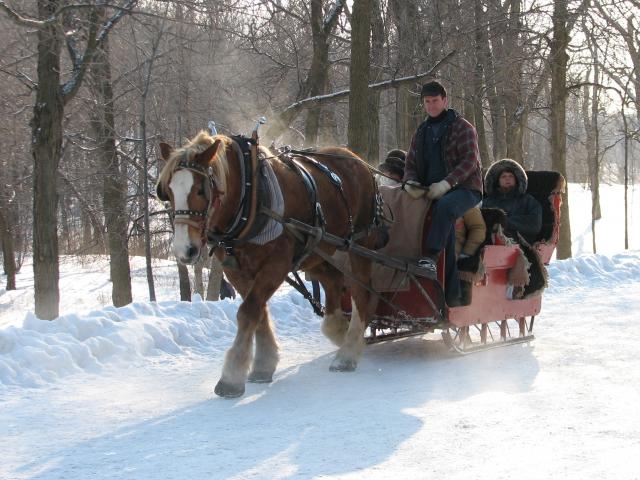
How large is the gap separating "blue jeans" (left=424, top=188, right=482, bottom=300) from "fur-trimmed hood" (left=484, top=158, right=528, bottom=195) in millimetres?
1215

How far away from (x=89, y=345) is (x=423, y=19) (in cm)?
971

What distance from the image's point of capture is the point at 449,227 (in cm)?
648

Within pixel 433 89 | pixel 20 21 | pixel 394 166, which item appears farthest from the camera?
pixel 20 21

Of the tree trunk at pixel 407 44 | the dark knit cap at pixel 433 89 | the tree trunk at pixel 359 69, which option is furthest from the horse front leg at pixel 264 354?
the tree trunk at pixel 407 44

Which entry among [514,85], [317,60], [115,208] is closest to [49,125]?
[317,60]

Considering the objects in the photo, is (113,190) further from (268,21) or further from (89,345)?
(89,345)

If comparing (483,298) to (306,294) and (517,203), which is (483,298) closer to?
(517,203)

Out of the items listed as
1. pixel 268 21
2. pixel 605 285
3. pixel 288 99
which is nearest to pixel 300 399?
pixel 605 285

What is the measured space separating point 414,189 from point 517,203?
1496 mm

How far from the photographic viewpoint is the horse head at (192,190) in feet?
16.1

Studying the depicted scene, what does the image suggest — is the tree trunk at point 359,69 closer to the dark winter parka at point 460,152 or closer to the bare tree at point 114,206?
the dark winter parka at point 460,152

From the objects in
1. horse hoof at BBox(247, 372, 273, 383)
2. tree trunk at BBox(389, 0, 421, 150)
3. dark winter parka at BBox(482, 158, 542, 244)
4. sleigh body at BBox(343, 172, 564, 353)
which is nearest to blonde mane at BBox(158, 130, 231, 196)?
horse hoof at BBox(247, 372, 273, 383)

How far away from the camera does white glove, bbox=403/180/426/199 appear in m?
6.69

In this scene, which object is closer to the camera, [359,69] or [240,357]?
[240,357]
